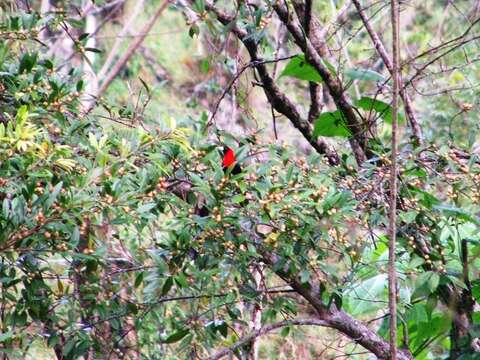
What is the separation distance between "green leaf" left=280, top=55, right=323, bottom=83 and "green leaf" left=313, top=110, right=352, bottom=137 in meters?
0.16

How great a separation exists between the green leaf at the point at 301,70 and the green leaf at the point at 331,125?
157 millimetres

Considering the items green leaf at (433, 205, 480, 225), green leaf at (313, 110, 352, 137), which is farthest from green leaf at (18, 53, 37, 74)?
green leaf at (433, 205, 480, 225)

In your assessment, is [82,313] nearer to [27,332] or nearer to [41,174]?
[27,332]

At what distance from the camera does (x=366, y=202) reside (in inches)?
98.4

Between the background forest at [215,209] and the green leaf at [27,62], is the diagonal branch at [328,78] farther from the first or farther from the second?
the green leaf at [27,62]

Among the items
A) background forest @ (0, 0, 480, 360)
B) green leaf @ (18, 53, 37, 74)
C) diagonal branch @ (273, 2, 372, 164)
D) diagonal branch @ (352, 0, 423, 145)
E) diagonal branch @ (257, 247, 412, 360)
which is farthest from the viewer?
diagonal branch @ (352, 0, 423, 145)

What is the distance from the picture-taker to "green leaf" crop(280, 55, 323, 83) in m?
2.96

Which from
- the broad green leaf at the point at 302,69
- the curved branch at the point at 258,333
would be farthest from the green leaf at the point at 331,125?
the curved branch at the point at 258,333

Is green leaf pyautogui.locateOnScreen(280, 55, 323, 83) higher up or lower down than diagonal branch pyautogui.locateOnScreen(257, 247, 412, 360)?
higher up

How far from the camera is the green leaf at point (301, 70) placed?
2965 millimetres

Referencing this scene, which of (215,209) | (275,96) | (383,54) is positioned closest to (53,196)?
(215,209)

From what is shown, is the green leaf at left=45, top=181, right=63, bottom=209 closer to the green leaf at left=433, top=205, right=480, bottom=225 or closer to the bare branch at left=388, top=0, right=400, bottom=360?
the bare branch at left=388, top=0, right=400, bottom=360

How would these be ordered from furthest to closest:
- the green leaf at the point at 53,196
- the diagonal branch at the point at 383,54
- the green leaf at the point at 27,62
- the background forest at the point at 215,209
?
the diagonal branch at the point at 383,54, the green leaf at the point at 27,62, the background forest at the point at 215,209, the green leaf at the point at 53,196

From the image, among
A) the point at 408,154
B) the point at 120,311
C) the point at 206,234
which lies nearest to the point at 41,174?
the point at 206,234
